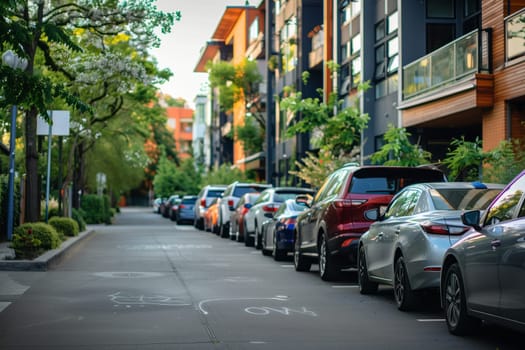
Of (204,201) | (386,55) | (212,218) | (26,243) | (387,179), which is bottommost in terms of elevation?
(26,243)

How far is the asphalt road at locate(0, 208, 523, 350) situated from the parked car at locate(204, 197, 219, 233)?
16448 mm

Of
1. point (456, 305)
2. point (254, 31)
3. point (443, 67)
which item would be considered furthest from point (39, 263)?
point (254, 31)

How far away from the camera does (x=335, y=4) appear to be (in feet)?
134

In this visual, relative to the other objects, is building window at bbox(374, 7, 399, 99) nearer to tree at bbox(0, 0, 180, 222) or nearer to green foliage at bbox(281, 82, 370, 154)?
green foliage at bbox(281, 82, 370, 154)

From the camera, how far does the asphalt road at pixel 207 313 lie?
8.98 metres

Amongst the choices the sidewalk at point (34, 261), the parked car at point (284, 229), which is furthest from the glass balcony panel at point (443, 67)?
the sidewalk at point (34, 261)

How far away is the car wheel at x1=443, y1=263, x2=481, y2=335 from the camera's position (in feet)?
29.8

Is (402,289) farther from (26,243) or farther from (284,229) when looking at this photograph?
(26,243)

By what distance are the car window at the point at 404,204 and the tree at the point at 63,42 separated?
15.4 feet

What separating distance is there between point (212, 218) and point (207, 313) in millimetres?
25569

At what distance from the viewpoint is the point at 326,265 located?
15.3m

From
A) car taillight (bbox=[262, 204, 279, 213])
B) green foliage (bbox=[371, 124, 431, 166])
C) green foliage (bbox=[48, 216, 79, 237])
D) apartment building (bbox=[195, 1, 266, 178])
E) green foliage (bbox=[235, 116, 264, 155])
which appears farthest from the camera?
apartment building (bbox=[195, 1, 266, 178])

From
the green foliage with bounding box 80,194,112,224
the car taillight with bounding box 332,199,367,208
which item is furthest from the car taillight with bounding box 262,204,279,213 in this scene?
the green foliage with bounding box 80,194,112,224

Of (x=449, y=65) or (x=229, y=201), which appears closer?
(x=449, y=65)
